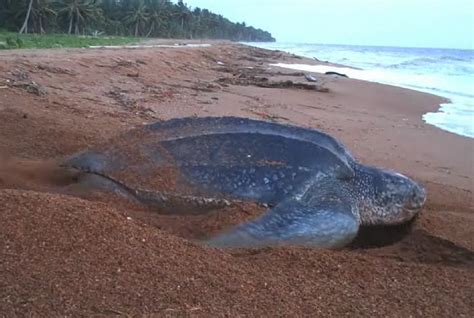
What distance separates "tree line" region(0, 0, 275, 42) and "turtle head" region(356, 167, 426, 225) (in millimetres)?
35897

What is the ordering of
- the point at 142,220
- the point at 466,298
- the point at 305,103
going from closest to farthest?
the point at 466,298
the point at 142,220
the point at 305,103

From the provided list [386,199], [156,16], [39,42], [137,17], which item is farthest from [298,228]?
[156,16]

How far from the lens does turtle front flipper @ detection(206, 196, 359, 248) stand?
2266 mm

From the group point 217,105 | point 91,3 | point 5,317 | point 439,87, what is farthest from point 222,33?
point 5,317

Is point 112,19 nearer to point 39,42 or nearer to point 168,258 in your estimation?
point 39,42

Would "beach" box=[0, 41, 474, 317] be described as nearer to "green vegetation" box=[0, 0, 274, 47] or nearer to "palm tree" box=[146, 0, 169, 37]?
"green vegetation" box=[0, 0, 274, 47]

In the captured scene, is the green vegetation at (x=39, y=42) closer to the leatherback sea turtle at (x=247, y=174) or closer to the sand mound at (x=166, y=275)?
the leatherback sea turtle at (x=247, y=174)

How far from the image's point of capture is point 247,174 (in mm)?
2725

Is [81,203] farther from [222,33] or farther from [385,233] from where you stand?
[222,33]

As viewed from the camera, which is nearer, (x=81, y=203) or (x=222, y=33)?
(x=81, y=203)

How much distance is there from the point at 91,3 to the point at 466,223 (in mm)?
47450

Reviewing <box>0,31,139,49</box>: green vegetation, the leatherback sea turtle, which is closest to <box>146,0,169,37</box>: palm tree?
<box>0,31,139,49</box>: green vegetation

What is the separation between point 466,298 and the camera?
1940 mm

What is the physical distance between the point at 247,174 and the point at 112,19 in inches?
2349
